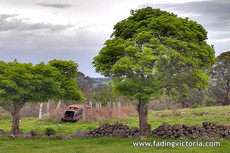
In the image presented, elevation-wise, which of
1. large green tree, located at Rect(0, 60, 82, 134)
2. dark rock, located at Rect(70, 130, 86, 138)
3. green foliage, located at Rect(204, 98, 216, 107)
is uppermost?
large green tree, located at Rect(0, 60, 82, 134)

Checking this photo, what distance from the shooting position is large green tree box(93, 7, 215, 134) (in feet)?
45.8

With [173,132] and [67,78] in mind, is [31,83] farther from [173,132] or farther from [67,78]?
[173,132]

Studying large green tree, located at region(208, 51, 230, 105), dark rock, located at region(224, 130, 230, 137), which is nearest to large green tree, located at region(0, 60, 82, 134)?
dark rock, located at region(224, 130, 230, 137)

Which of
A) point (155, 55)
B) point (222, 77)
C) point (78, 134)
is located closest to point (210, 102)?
point (222, 77)

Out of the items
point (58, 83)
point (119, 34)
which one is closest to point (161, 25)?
point (119, 34)

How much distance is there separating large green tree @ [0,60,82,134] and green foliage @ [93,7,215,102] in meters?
3.43

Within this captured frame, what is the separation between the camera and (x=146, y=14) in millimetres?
16266

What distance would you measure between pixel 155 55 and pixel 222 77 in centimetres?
4323

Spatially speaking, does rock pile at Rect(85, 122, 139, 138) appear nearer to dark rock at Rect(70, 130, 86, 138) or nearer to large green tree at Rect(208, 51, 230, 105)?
dark rock at Rect(70, 130, 86, 138)

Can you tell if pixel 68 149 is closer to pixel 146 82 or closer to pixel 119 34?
pixel 146 82

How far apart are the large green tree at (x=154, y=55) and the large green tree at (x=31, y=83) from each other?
3432mm

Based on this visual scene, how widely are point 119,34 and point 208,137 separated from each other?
941cm

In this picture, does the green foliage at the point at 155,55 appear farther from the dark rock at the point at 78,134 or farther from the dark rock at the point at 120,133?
the dark rock at the point at 78,134

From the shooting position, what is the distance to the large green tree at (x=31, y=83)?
51.9 feet
